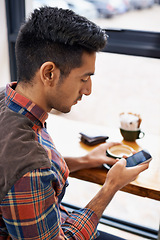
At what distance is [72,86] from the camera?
885 millimetres

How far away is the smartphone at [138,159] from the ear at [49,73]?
509 mm

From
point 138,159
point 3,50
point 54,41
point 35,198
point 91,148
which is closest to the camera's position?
point 35,198

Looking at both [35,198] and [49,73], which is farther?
[49,73]

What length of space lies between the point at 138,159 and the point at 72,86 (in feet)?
1.52

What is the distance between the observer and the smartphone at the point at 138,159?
1.14 m

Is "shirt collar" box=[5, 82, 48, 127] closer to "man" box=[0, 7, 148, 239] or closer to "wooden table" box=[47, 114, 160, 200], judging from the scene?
"man" box=[0, 7, 148, 239]

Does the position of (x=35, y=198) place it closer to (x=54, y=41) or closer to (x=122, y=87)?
(x=54, y=41)

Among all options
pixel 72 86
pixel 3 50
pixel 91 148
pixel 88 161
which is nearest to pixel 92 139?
pixel 91 148

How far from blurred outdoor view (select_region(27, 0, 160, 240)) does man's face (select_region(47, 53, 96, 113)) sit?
3.50 ft

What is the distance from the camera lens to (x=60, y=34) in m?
0.81

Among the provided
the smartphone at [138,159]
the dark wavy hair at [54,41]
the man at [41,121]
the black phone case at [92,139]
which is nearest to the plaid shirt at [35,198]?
the man at [41,121]

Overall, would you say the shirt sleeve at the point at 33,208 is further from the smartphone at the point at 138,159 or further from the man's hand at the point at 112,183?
the smartphone at the point at 138,159

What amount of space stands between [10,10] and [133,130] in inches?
49.2

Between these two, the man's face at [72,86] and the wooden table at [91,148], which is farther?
the wooden table at [91,148]
